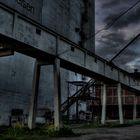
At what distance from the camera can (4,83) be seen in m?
20.2

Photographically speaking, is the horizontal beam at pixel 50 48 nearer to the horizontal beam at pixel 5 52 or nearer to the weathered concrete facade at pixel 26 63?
the weathered concrete facade at pixel 26 63

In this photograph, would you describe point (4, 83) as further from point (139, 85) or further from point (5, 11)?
point (139, 85)

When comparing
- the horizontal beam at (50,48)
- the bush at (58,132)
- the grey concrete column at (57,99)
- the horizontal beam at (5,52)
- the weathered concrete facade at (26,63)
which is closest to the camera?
the horizontal beam at (50,48)

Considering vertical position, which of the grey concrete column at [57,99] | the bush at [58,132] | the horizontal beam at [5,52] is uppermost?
the horizontal beam at [5,52]

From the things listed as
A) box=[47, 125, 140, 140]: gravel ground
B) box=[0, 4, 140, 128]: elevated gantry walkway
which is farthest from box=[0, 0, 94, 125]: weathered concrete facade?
box=[47, 125, 140, 140]: gravel ground

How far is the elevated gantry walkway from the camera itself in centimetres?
1282

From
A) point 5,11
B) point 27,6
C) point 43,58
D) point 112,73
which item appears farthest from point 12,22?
point 112,73

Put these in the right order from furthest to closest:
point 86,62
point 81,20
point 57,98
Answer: point 81,20 → point 86,62 → point 57,98

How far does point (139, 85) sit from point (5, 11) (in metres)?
25.9

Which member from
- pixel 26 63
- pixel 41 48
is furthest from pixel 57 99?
pixel 26 63

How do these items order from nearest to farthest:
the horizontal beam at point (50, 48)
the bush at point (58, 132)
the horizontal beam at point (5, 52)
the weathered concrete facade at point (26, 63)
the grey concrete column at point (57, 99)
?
1. the horizontal beam at point (50, 48)
2. the bush at point (58, 132)
3. the weathered concrete facade at point (26, 63)
4. the horizontal beam at point (5, 52)
5. the grey concrete column at point (57, 99)

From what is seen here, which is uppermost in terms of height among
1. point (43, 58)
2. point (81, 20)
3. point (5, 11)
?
point (81, 20)

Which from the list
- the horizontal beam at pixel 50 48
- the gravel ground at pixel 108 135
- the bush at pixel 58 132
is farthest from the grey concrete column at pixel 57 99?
the gravel ground at pixel 108 135

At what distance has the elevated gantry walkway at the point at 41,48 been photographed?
1282 cm
